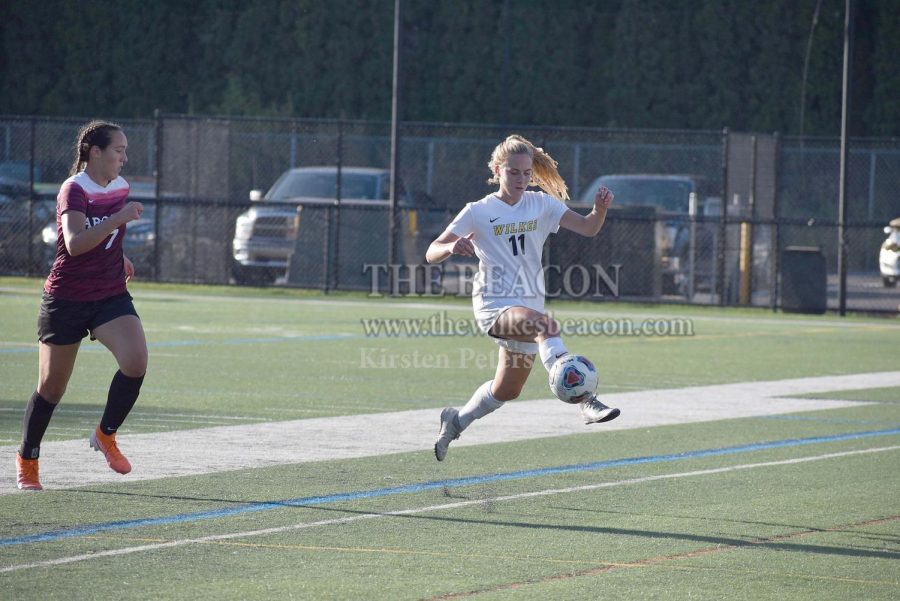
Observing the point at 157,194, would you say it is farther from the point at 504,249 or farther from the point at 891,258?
the point at 504,249

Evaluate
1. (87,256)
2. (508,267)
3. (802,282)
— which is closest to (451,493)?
(508,267)

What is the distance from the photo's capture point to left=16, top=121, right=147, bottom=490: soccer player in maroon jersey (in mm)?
7766

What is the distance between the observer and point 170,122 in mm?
27078

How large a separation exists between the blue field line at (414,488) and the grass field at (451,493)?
0.02 metres

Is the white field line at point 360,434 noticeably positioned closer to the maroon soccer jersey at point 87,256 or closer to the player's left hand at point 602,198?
the maroon soccer jersey at point 87,256

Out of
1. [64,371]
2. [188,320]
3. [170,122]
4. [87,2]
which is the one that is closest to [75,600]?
[64,371]

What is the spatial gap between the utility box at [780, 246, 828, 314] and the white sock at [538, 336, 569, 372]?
16.3m

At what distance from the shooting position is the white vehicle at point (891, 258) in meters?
25.0

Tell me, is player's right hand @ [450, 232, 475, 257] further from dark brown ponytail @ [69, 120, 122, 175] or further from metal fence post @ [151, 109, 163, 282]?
metal fence post @ [151, 109, 163, 282]

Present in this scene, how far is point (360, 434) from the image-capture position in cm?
1037

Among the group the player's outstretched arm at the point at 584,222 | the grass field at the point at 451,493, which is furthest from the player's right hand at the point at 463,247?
the grass field at the point at 451,493

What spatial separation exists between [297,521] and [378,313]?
1437cm

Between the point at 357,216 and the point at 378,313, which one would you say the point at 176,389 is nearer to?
the point at 378,313

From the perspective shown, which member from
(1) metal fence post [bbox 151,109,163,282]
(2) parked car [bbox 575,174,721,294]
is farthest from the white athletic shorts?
(1) metal fence post [bbox 151,109,163,282]
